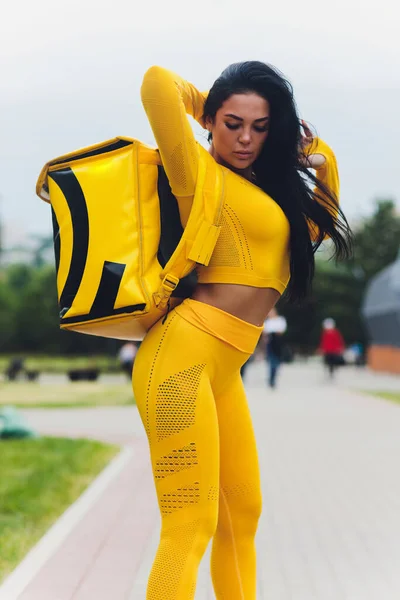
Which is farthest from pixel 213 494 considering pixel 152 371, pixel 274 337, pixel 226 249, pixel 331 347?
pixel 331 347

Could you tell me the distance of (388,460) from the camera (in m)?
9.73

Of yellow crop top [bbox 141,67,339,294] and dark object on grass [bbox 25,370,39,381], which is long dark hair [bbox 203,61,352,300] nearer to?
yellow crop top [bbox 141,67,339,294]

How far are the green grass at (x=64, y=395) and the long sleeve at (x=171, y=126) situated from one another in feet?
51.2

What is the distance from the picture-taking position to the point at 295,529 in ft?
20.9

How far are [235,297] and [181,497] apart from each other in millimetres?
618

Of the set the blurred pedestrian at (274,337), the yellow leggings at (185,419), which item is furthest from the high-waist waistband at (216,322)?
the blurred pedestrian at (274,337)

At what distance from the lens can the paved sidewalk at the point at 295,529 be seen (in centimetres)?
494

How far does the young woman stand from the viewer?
2.98 meters

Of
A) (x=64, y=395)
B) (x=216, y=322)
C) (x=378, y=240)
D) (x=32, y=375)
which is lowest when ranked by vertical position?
(x=378, y=240)

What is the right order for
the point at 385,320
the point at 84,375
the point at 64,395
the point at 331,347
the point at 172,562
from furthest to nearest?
the point at 385,320 → the point at 84,375 → the point at 331,347 → the point at 64,395 → the point at 172,562

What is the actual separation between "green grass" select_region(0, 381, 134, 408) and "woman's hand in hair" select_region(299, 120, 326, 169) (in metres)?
15.3

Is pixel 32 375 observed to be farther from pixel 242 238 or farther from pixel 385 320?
pixel 242 238

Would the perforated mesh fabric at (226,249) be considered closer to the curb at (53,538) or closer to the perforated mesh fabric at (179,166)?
the perforated mesh fabric at (179,166)

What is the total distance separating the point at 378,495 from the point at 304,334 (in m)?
53.9
